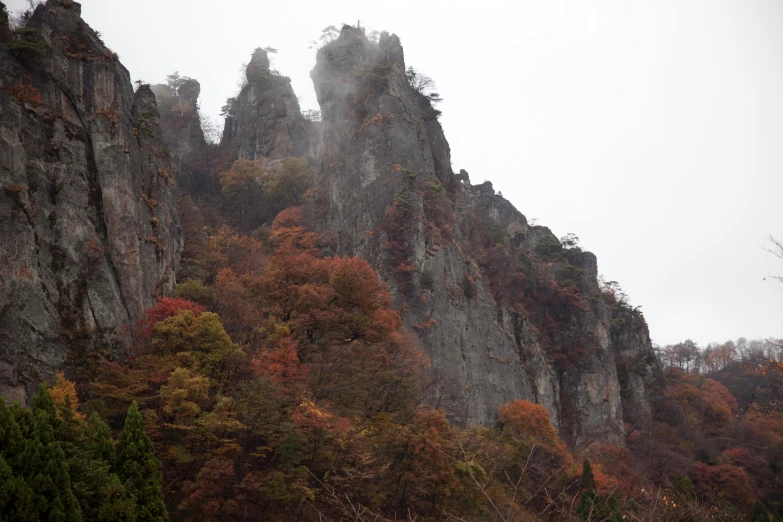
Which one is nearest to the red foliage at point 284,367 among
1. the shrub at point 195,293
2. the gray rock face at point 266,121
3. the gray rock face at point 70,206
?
the shrub at point 195,293

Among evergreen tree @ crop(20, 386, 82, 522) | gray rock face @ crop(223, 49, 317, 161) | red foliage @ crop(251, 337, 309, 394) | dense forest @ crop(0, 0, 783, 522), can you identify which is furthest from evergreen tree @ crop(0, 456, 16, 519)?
gray rock face @ crop(223, 49, 317, 161)

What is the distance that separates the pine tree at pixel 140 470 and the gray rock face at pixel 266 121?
48.9 meters

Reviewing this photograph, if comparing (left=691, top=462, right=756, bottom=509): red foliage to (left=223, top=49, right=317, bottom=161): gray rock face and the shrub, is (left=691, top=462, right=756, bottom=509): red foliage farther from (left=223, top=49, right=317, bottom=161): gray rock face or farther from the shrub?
(left=223, top=49, right=317, bottom=161): gray rock face

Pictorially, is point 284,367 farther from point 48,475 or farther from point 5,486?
point 5,486

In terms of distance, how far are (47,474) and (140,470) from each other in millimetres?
2792

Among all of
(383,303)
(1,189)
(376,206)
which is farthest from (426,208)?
(1,189)

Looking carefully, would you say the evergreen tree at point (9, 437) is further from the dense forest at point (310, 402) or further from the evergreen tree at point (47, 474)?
the evergreen tree at point (47, 474)

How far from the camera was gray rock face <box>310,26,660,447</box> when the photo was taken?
40.3 meters

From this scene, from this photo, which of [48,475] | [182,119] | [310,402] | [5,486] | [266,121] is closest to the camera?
[5,486]

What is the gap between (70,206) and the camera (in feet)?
82.7

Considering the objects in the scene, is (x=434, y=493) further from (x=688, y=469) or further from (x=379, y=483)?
(x=688, y=469)

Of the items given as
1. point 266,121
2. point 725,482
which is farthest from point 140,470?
point 266,121

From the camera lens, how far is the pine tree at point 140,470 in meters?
15.4

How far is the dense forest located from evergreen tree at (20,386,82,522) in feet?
0.15
